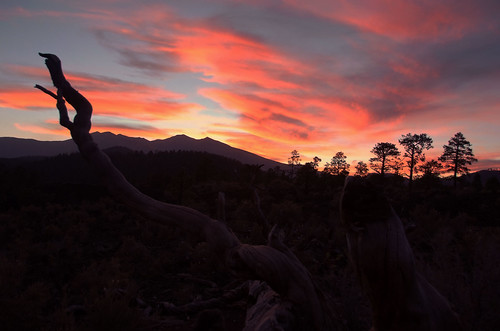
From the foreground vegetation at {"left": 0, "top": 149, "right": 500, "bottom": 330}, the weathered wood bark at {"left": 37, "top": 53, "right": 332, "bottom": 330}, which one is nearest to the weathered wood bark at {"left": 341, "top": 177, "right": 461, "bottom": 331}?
the foreground vegetation at {"left": 0, "top": 149, "right": 500, "bottom": 330}

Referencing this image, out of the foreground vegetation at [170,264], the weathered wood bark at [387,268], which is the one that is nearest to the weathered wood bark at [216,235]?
the foreground vegetation at [170,264]

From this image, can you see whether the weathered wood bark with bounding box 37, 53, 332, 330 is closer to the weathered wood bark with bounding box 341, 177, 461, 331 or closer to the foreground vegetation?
the foreground vegetation

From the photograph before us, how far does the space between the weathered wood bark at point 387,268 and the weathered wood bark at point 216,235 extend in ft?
4.35

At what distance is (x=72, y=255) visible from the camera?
10.8 meters

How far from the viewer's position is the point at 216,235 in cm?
358

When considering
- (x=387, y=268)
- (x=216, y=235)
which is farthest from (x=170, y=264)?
(x=387, y=268)

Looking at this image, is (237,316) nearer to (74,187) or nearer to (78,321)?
(78,321)

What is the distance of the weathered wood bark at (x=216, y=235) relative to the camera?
3.31 metres

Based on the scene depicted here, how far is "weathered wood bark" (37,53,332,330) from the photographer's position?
3314 mm

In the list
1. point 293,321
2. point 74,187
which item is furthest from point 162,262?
point 74,187

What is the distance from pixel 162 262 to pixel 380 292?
30.7ft

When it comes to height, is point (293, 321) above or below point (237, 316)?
above

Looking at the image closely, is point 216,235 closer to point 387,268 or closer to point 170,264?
point 387,268

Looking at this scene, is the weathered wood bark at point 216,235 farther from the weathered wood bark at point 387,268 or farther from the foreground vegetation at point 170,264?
the weathered wood bark at point 387,268
